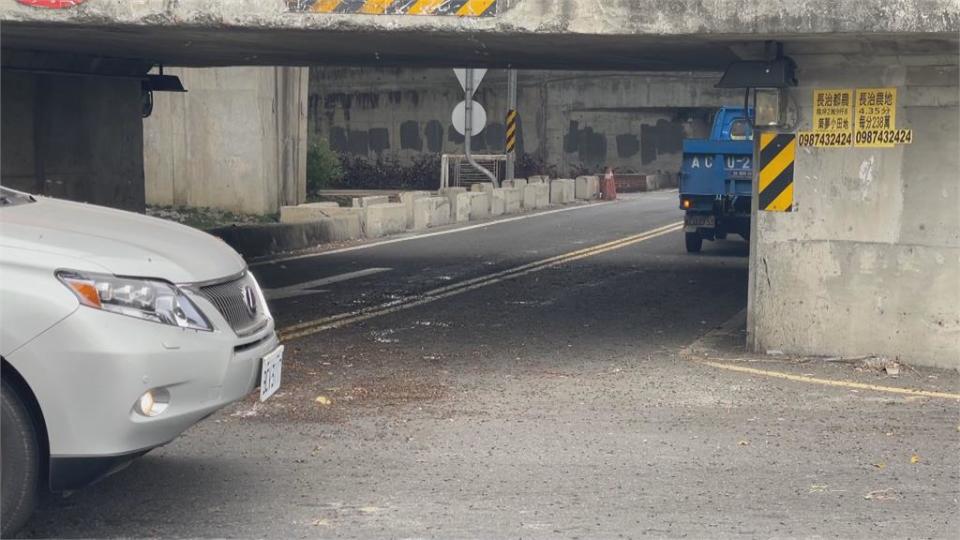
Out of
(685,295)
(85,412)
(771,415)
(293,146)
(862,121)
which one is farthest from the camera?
(293,146)

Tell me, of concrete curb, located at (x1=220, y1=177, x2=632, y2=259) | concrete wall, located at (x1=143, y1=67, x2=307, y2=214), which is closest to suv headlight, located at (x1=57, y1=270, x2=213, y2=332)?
concrete curb, located at (x1=220, y1=177, x2=632, y2=259)

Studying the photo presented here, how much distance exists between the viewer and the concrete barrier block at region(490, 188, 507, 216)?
27.0m

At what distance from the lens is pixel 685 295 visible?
45.0 ft

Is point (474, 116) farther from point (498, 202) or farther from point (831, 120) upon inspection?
point (831, 120)

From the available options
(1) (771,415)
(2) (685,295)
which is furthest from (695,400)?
(2) (685,295)

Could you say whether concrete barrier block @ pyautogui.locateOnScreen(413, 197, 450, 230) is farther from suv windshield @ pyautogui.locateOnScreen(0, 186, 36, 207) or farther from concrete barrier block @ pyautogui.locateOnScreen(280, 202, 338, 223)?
suv windshield @ pyautogui.locateOnScreen(0, 186, 36, 207)

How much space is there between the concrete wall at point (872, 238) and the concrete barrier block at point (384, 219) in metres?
12.1

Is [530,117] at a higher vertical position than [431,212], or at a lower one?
higher

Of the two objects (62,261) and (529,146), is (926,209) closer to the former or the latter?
(62,261)

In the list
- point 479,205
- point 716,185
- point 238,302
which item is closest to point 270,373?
point 238,302

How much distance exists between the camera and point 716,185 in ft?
60.0

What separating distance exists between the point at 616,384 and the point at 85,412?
187 inches

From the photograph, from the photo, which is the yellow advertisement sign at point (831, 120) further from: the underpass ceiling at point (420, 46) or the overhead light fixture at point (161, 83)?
the overhead light fixture at point (161, 83)

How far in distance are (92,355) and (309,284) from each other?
9.53 metres
